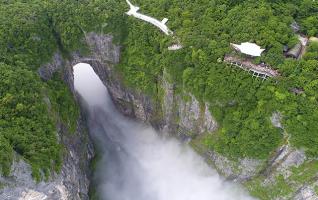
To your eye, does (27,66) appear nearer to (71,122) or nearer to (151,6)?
(71,122)

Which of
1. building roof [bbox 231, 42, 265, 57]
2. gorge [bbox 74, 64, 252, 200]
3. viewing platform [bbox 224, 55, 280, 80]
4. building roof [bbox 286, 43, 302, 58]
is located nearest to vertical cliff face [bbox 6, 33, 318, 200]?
gorge [bbox 74, 64, 252, 200]

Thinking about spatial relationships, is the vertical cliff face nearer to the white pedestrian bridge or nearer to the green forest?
the green forest

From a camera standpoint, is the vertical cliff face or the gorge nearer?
the vertical cliff face

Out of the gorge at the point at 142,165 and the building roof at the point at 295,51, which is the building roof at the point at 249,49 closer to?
the building roof at the point at 295,51

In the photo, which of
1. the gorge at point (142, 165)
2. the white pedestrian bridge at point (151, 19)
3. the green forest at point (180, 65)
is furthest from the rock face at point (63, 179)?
the white pedestrian bridge at point (151, 19)

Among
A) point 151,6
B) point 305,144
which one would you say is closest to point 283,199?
point 305,144

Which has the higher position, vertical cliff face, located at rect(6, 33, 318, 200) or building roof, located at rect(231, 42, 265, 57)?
building roof, located at rect(231, 42, 265, 57)

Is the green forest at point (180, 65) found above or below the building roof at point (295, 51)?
below
